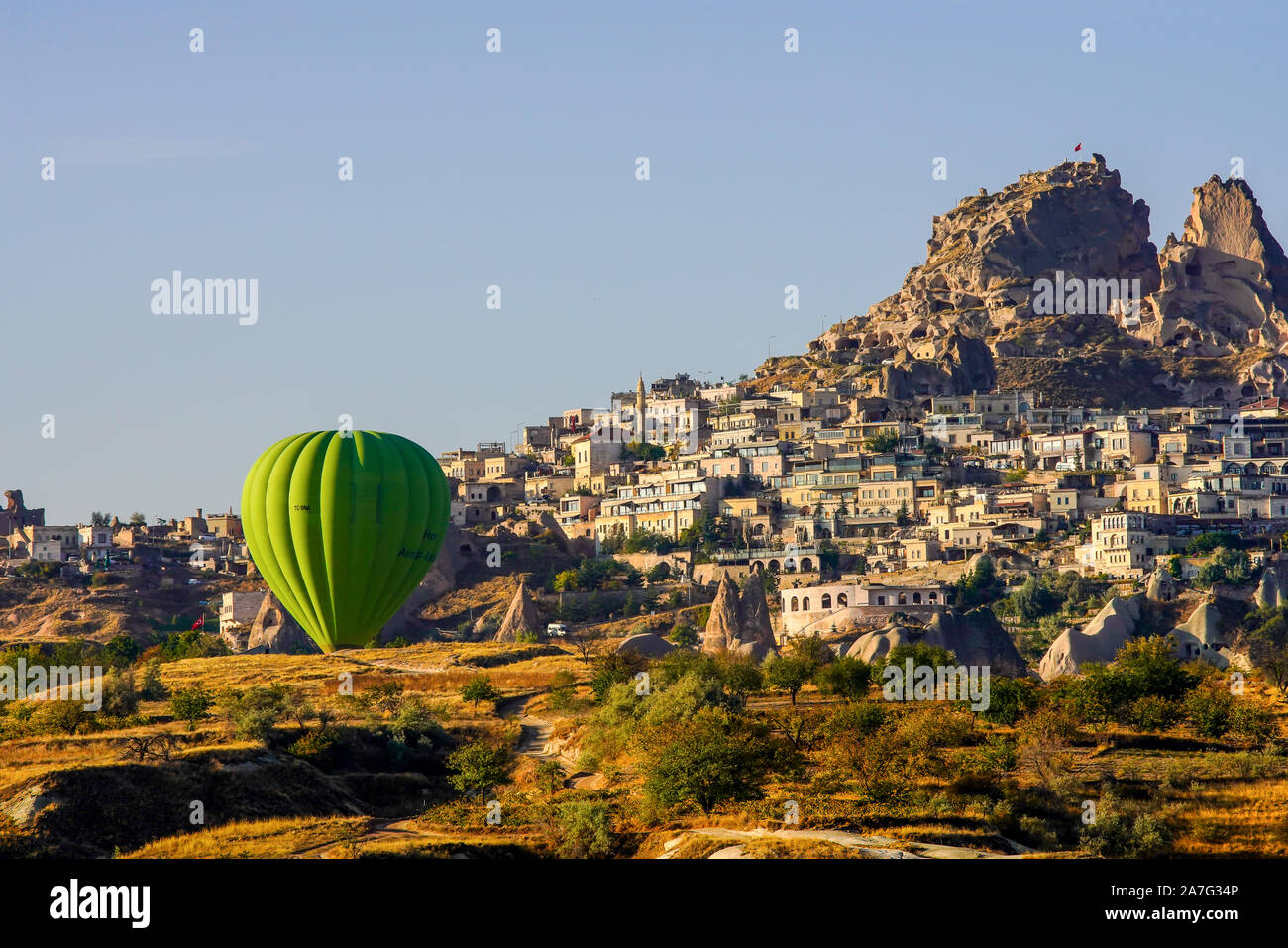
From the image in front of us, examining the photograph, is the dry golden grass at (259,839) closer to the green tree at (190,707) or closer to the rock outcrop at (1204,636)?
the green tree at (190,707)

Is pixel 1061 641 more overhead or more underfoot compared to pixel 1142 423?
more underfoot

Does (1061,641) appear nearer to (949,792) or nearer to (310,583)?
(310,583)

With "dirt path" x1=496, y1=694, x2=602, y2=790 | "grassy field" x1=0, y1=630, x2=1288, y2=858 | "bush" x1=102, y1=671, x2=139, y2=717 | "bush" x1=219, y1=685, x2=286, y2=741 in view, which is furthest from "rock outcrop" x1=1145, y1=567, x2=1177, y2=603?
"bush" x1=102, y1=671, x2=139, y2=717

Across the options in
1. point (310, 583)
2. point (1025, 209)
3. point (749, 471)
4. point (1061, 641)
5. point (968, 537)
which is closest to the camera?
point (310, 583)
